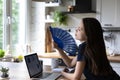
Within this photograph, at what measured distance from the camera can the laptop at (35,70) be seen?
7.69 feet

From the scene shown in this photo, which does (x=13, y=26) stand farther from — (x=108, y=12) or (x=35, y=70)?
(x=35, y=70)

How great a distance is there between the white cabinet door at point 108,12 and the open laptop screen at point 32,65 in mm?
2134

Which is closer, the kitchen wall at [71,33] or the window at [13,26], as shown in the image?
the window at [13,26]

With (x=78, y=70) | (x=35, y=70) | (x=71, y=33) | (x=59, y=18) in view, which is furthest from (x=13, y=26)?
(x=78, y=70)

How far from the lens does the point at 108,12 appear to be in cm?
435

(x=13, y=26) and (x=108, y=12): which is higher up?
(x=108, y=12)

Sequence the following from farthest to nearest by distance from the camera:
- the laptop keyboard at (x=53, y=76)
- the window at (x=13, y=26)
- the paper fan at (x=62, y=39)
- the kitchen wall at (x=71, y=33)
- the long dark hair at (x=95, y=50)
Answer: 1. the kitchen wall at (x=71, y=33)
2. the window at (x=13, y=26)
3. the paper fan at (x=62, y=39)
4. the laptop keyboard at (x=53, y=76)
5. the long dark hair at (x=95, y=50)

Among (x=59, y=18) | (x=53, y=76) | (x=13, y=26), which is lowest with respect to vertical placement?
(x=53, y=76)

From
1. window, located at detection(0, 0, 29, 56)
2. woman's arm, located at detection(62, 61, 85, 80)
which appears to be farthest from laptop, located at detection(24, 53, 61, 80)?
window, located at detection(0, 0, 29, 56)

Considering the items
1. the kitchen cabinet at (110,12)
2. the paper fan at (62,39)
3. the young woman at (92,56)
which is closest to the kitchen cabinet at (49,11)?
the kitchen cabinet at (110,12)

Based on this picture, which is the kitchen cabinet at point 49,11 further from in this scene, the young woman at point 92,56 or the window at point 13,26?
the young woman at point 92,56

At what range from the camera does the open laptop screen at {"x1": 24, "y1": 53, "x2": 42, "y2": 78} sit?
7.70 ft

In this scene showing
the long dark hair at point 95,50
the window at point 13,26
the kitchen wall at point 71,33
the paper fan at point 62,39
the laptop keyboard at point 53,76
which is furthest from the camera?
the kitchen wall at point 71,33

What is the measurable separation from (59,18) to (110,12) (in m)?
0.92
